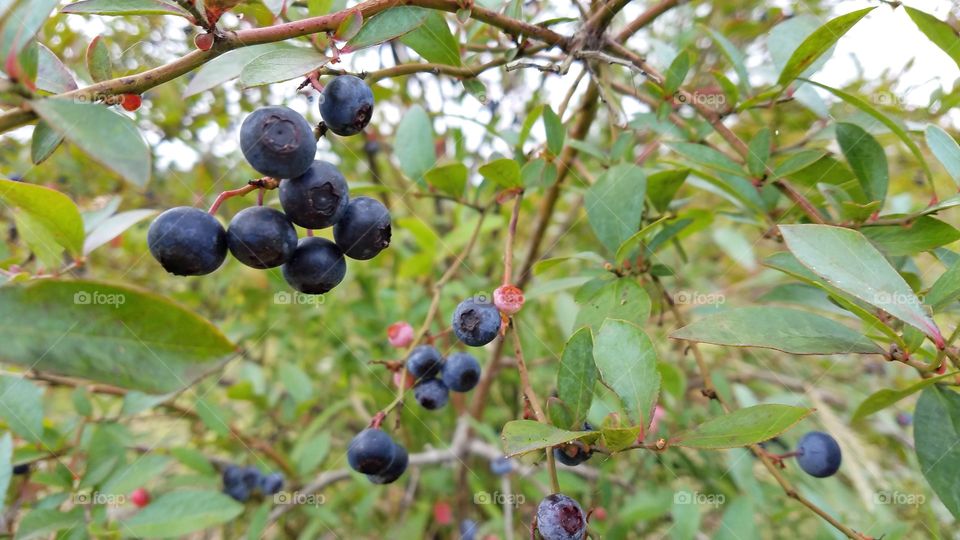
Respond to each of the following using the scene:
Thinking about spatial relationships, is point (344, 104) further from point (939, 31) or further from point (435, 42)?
point (939, 31)

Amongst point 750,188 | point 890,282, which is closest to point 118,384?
point 890,282

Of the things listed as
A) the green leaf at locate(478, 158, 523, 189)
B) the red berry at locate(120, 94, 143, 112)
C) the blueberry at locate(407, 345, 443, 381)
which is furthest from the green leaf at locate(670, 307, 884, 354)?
the red berry at locate(120, 94, 143, 112)

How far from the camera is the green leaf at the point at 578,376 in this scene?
2.39 ft

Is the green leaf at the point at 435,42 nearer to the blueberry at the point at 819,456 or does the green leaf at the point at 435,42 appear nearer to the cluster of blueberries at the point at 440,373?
the cluster of blueberries at the point at 440,373

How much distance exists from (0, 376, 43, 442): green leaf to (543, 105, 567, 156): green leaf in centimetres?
112

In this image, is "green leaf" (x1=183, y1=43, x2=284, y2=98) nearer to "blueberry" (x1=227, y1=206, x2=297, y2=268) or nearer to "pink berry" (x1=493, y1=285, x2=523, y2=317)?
"blueberry" (x1=227, y1=206, x2=297, y2=268)

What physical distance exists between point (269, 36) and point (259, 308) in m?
1.89

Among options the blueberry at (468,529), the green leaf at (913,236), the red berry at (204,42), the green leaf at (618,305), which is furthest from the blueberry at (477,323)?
the blueberry at (468,529)

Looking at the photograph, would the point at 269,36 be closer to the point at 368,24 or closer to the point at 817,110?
the point at 368,24

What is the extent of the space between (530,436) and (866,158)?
713 mm

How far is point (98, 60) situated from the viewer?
2.06 feet

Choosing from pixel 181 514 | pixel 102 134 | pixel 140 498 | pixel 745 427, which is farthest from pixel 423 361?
pixel 140 498

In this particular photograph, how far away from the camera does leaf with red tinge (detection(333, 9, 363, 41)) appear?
613 millimetres

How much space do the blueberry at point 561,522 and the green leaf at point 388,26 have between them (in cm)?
59
